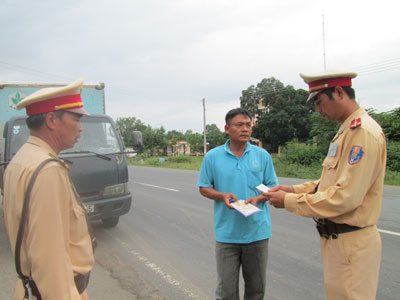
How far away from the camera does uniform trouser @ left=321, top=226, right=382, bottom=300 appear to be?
1.81 meters

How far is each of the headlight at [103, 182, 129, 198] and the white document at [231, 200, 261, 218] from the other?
9.87ft

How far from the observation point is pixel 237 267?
261 centimetres

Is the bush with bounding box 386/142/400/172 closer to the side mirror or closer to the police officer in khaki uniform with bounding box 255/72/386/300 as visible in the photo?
the side mirror

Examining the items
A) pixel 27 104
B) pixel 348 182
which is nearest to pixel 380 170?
pixel 348 182

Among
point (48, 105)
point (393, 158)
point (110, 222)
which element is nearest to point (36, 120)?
point (48, 105)

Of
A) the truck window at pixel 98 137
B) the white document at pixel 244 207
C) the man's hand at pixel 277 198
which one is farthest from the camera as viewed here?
the truck window at pixel 98 137

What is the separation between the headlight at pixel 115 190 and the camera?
491 cm

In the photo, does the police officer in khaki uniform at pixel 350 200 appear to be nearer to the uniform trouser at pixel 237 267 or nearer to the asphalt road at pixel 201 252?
the uniform trouser at pixel 237 267

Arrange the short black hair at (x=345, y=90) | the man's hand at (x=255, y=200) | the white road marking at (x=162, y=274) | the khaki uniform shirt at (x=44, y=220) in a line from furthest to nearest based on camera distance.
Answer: the white road marking at (x=162, y=274) < the man's hand at (x=255, y=200) < the short black hair at (x=345, y=90) < the khaki uniform shirt at (x=44, y=220)

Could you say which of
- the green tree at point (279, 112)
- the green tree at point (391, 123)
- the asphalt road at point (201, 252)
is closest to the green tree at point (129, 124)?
the green tree at point (279, 112)

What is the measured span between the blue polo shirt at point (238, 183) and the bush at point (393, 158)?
14.1 meters

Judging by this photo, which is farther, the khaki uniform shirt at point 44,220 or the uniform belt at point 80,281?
the uniform belt at point 80,281

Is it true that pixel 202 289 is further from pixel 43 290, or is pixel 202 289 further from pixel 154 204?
pixel 154 204

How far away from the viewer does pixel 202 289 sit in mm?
3371
